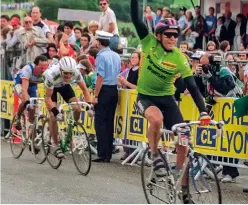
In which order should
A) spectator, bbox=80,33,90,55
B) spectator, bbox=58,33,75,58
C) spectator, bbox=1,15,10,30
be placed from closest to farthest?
spectator, bbox=58,33,75,58, spectator, bbox=80,33,90,55, spectator, bbox=1,15,10,30

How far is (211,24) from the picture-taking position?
21.4 m

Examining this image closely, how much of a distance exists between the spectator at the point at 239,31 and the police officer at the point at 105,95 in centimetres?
619

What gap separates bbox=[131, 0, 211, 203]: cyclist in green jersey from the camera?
1008cm

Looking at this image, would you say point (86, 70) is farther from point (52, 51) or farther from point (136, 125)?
point (136, 125)

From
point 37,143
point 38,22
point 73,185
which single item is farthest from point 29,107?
point 38,22

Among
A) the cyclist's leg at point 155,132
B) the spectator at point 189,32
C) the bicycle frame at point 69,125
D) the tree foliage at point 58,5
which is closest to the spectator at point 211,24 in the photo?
the spectator at point 189,32

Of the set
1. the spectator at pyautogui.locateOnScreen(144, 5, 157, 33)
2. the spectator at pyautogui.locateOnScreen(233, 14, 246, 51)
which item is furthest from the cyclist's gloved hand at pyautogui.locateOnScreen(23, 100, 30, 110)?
the spectator at pyautogui.locateOnScreen(144, 5, 157, 33)

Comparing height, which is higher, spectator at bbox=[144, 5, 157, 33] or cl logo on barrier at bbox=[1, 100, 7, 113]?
spectator at bbox=[144, 5, 157, 33]

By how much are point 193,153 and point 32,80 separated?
6.83 m

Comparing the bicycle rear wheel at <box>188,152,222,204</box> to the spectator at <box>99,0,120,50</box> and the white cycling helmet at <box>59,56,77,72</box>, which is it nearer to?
the white cycling helmet at <box>59,56,77,72</box>

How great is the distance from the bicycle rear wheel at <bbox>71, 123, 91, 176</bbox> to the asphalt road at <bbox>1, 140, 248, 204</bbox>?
0.48 ft

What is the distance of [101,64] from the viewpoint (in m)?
14.7

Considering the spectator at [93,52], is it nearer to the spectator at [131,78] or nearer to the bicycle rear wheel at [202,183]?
the spectator at [131,78]

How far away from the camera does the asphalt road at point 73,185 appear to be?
11.2m
